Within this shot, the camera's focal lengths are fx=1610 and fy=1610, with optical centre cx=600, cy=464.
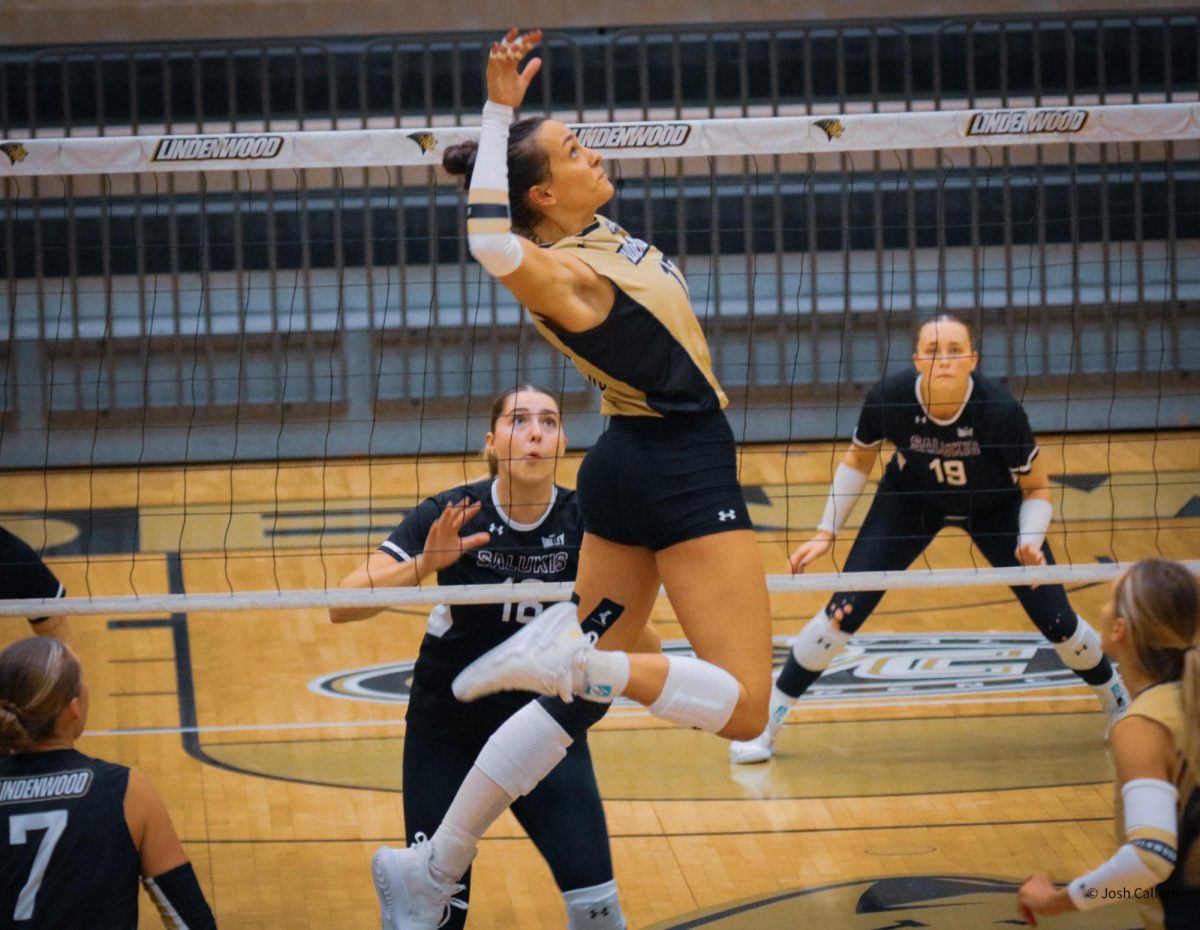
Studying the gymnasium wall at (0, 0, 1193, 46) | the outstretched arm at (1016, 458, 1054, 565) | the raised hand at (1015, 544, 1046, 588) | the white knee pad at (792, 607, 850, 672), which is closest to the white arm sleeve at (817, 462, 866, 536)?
the white knee pad at (792, 607, 850, 672)

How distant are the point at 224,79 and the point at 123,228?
1.27m

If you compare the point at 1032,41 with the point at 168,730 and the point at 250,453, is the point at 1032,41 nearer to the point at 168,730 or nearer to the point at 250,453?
the point at 250,453

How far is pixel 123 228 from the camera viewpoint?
1112 centimetres

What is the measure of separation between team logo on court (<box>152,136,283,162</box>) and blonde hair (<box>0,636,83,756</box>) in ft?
6.79

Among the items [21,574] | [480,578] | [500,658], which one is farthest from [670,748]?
[500,658]

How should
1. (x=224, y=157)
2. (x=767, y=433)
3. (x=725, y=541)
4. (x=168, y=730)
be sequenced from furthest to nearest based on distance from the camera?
1. (x=767, y=433)
2. (x=168, y=730)
3. (x=224, y=157)
4. (x=725, y=541)

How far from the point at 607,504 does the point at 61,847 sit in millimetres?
1375

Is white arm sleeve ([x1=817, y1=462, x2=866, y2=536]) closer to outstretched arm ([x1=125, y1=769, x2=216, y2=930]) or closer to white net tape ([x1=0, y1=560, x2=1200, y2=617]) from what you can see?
white net tape ([x1=0, y1=560, x2=1200, y2=617])

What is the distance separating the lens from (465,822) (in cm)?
378

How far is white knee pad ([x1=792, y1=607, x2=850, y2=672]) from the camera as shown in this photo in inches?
229

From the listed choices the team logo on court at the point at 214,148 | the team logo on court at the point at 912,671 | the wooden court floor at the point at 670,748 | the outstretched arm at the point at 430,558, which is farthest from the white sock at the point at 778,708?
the team logo on court at the point at 214,148

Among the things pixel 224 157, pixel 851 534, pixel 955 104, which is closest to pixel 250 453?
Result: pixel 851 534

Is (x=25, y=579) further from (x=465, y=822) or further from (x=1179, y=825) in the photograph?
(x=1179, y=825)

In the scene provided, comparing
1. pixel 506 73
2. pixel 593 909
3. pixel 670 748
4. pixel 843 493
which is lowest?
pixel 670 748
